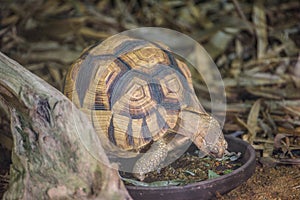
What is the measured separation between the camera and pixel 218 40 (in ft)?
10.8

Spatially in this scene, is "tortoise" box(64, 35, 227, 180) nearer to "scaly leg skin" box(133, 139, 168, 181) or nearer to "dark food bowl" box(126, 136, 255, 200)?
"scaly leg skin" box(133, 139, 168, 181)

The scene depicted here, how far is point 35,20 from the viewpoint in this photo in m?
3.53

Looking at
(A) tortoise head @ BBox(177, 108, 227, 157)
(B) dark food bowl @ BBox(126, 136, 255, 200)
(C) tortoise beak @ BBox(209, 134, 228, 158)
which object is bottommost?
(B) dark food bowl @ BBox(126, 136, 255, 200)

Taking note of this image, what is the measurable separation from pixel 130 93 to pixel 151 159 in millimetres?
242

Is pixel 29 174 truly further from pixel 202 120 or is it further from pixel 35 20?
pixel 35 20

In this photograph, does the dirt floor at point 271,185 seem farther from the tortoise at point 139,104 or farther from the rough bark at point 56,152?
the rough bark at point 56,152

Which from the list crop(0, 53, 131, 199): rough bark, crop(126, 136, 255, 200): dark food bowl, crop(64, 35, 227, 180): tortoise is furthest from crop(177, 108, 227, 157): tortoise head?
crop(0, 53, 131, 199): rough bark

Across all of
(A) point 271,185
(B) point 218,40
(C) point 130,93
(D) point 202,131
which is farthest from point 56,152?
(B) point 218,40

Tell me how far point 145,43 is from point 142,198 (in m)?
0.60

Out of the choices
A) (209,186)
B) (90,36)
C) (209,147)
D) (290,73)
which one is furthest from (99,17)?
(209,186)

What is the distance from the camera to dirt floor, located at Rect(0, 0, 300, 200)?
8.27ft

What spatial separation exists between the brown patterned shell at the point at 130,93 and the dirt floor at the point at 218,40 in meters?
0.58

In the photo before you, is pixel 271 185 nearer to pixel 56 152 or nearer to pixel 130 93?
pixel 130 93

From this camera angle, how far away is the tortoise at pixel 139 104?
180 cm
